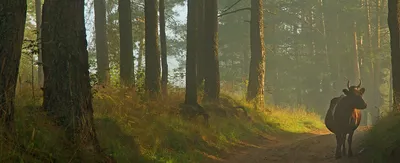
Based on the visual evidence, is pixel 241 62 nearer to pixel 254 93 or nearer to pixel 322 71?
pixel 322 71

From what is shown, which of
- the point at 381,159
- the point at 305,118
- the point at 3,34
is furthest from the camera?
the point at 305,118

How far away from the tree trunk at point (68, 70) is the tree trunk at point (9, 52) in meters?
1.21

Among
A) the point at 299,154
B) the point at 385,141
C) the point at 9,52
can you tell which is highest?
→ the point at 9,52

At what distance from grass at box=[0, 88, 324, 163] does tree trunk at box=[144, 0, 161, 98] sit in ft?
2.91

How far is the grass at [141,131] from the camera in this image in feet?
20.0

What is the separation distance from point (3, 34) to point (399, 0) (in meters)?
10.6

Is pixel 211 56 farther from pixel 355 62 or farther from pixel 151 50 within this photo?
pixel 355 62

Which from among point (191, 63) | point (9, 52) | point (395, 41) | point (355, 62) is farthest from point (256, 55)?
point (355, 62)

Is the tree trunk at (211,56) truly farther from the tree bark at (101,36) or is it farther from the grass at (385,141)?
the grass at (385,141)

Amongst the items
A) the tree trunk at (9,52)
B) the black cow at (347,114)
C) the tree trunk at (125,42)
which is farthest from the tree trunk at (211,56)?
the tree trunk at (9,52)

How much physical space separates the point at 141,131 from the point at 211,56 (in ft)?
26.9

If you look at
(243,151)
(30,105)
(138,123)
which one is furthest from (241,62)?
(30,105)

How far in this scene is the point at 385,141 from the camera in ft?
28.9

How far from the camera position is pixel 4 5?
5.64m
